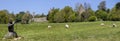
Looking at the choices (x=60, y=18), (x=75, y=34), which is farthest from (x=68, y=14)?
(x=75, y=34)

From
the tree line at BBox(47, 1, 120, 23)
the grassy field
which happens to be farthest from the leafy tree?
the grassy field

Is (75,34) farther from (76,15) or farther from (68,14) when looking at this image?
(76,15)

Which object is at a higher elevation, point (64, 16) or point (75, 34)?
point (64, 16)

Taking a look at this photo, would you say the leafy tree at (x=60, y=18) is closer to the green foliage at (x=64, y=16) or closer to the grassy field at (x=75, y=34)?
the green foliage at (x=64, y=16)

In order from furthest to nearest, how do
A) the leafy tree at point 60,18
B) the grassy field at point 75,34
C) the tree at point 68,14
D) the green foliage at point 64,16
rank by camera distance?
the tree at point 68,14, the green foliage at point 64,16, the leafy tree at point 60,18, the grassy field at point 75,34

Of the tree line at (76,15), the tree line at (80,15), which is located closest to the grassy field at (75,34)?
the tree line at (76,15)

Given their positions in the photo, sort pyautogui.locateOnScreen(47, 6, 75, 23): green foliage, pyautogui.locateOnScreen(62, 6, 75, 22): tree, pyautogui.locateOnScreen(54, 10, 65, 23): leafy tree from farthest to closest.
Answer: pyautogui.locateOnScreen(62, 6, 75, 22): tree < pyautogui.locateOnScreen(47, 6, 75, 23): green foliage < pyautogui.locateOnScreen(54, 10, 65, 23): leafy tree

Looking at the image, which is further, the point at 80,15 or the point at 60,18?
the point at 80,15

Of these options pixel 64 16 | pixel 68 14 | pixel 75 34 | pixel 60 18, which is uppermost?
pixel 68 14

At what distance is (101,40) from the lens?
21812mm

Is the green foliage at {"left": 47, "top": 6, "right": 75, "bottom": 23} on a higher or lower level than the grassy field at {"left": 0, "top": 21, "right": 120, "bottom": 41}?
higher

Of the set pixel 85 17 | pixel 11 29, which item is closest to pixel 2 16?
pixel 85 17

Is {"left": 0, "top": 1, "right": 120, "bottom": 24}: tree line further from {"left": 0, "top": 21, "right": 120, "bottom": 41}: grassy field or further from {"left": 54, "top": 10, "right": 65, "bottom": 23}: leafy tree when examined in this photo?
Answer: {"left": 0, "top": 21, "right": 120, "bottom": 41}: grassy field

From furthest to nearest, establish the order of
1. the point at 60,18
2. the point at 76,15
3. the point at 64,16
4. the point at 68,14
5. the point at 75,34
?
the point at 76,15 → the point at 68,14 → the point at 64,16 → the point at 60,18 → the point at 75,34
